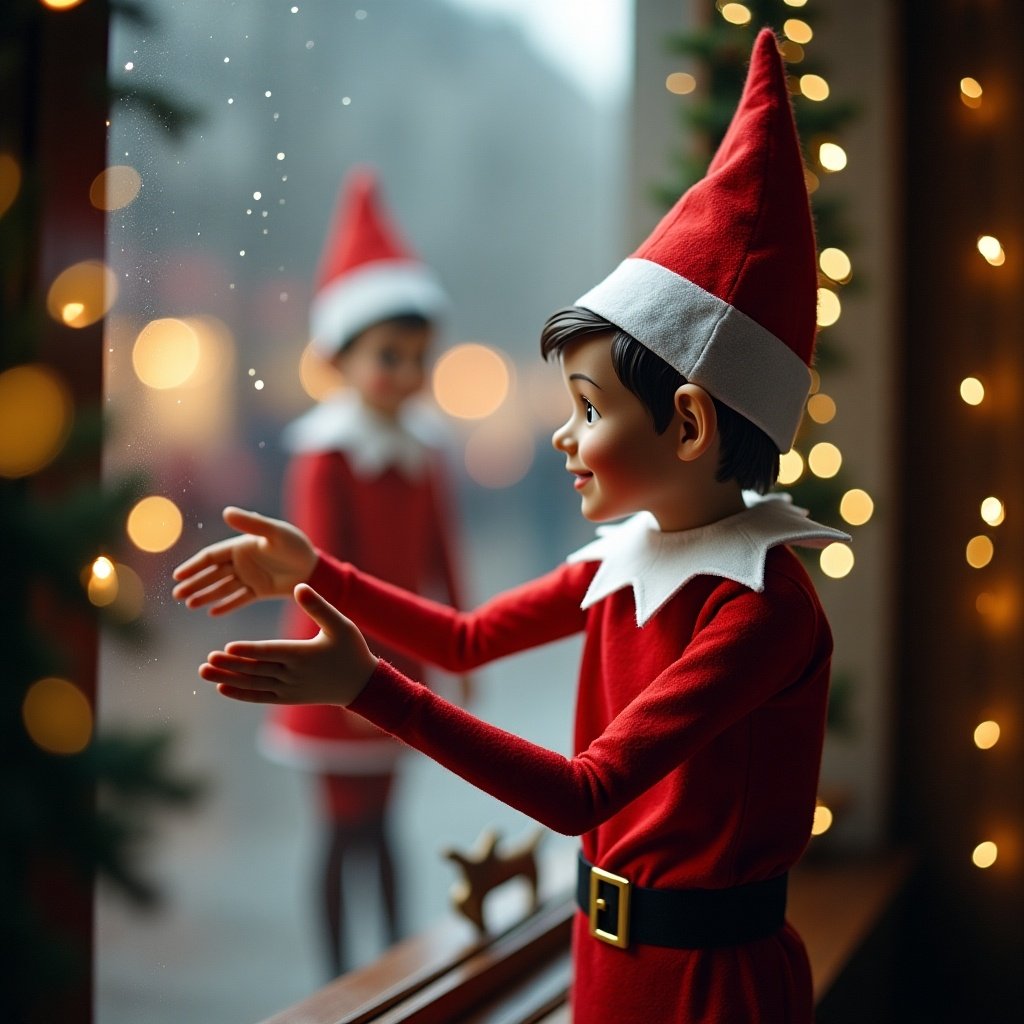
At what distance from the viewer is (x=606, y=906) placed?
874mm

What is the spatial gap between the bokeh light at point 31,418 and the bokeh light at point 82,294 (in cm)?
5

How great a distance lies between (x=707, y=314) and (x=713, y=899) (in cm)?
44

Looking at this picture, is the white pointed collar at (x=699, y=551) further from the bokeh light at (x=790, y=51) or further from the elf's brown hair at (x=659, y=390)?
the bokeh light at (x=790, y=51)

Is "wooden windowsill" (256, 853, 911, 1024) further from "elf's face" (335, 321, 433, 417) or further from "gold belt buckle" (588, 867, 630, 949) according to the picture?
"elf's face" (335, 321, 433, 417)

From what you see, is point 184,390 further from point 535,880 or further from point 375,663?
point 535,880

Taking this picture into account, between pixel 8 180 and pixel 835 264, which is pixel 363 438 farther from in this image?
pixel 8 180

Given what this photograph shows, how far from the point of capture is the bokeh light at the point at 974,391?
1.56m

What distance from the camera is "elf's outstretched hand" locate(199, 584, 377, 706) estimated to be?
72 cm

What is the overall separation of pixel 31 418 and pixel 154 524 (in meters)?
0.15

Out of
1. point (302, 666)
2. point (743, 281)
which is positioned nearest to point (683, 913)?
point (302, 666)

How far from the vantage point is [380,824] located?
2043 mm

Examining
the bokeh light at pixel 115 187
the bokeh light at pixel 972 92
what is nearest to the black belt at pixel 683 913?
the bokeh light at pixel 115 187

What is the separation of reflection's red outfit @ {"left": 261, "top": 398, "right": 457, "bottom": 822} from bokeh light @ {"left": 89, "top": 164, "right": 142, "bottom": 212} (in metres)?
1.06

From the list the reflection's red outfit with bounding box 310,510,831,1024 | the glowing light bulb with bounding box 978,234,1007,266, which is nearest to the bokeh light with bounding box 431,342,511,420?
the glowing light bulb with bounding box 978,234,1007,266
